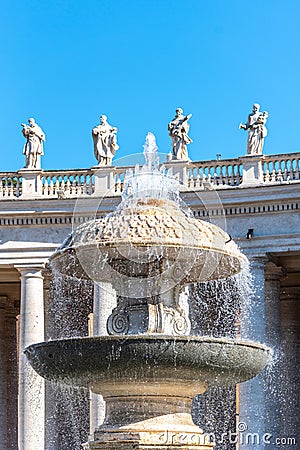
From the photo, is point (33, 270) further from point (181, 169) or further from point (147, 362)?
point (147, 362)

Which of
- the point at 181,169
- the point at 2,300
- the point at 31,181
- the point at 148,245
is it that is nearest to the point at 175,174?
the point at 181,169

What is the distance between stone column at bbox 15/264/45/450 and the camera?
49.8 m

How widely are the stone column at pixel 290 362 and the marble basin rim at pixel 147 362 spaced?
29.2 metres

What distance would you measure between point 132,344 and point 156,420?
2.09 meters

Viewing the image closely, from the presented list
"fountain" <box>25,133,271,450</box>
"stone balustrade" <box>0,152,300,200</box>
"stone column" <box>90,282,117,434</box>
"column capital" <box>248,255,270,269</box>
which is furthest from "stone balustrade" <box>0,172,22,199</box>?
"fountain" <box>25,133,271,450</box>

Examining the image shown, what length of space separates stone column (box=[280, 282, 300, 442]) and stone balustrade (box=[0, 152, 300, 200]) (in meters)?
8.51

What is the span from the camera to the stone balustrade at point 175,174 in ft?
165

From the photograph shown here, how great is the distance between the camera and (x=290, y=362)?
54.8m

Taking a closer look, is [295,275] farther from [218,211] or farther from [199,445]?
[199,445]

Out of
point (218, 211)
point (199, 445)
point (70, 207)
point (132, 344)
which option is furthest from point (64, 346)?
point (70, 207)

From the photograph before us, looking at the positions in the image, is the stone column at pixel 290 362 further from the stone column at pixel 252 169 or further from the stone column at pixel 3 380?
the stone column at pixel 3 380

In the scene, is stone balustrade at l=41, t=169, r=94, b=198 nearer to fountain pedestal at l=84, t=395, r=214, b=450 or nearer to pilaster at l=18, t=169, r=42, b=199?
pilaster at l=18, t=169, r=42, b=199

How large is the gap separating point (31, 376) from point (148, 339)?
89.5 feet

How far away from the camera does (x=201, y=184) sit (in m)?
51.2
